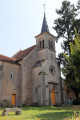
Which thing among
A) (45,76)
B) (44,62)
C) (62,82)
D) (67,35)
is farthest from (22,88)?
(67,35)

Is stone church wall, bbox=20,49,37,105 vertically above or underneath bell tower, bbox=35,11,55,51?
underneath

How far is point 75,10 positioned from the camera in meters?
29.9

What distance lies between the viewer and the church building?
72.9 ft

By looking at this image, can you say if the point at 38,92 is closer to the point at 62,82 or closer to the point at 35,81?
the point at 35,81

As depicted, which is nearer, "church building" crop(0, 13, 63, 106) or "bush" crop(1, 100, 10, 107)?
"bush" crop(1, 100, 10, 107)

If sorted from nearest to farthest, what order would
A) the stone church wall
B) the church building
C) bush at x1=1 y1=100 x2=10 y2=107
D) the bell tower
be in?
bush at x1=1 y1=100 x2=10 y2=107 < the church building < the stone church wall < the bell tower

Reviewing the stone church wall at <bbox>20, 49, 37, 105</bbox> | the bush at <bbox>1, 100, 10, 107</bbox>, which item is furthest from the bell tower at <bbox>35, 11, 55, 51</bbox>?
the bush at <bbox>1, 100, 10, 107</bbox>

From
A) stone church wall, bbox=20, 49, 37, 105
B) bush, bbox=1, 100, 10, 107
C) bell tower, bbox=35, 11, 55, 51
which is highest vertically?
bell tower, bbox=35, 11, 55, 51

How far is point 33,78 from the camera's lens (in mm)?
25203

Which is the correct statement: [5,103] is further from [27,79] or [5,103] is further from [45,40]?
[45,40]

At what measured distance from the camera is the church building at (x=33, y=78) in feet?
72.9

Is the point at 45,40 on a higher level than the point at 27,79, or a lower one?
higher

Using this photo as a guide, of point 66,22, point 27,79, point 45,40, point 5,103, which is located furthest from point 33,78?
point 66,22

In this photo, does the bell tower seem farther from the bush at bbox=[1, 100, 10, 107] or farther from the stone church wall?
the bush at bbox=[1, 100, 10, 107]
